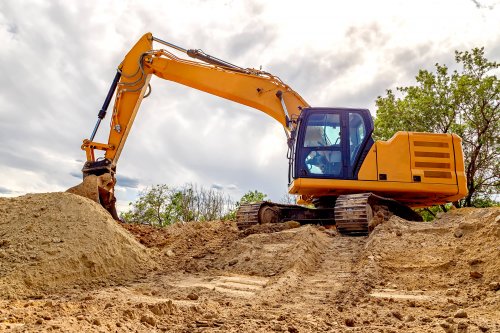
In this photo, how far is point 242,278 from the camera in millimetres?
5734

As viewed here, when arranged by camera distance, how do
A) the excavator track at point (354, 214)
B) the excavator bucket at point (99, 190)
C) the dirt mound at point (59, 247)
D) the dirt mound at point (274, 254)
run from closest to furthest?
the dirt mound at point (59, 247), the dirt mound at point (274, 254), the excavator bucket at point (99, 190), the excavator track at point (354, 214)

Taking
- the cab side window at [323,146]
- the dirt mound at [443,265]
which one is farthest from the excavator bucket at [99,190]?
the dirt mound at [443,265]

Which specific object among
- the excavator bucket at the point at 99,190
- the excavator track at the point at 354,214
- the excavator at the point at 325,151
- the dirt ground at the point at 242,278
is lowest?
the dirt ground at the point at 242,278

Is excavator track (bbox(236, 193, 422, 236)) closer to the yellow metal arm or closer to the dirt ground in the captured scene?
the dirt ground

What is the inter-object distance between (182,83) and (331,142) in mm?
3604

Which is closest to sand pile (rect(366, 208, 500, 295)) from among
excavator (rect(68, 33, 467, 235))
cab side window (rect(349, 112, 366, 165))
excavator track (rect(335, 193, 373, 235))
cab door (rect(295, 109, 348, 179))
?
excavator track (rect(335, 193, 373, 235))

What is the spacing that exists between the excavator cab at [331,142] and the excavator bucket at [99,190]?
3682 millimetres

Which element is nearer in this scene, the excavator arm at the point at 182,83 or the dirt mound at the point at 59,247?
the dirt mound at the point at 59,247

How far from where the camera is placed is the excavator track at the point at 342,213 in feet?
28.1

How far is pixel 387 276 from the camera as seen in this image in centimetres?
565

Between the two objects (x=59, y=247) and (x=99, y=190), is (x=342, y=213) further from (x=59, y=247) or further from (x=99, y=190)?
(x=59, y=247)

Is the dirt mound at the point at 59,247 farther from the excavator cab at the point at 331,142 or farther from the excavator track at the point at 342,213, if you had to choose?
the excavator cab at the point at 331,142

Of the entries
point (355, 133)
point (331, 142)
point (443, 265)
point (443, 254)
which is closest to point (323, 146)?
point (331, 142)

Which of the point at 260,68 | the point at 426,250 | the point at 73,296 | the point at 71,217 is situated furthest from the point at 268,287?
the point at 260,68
